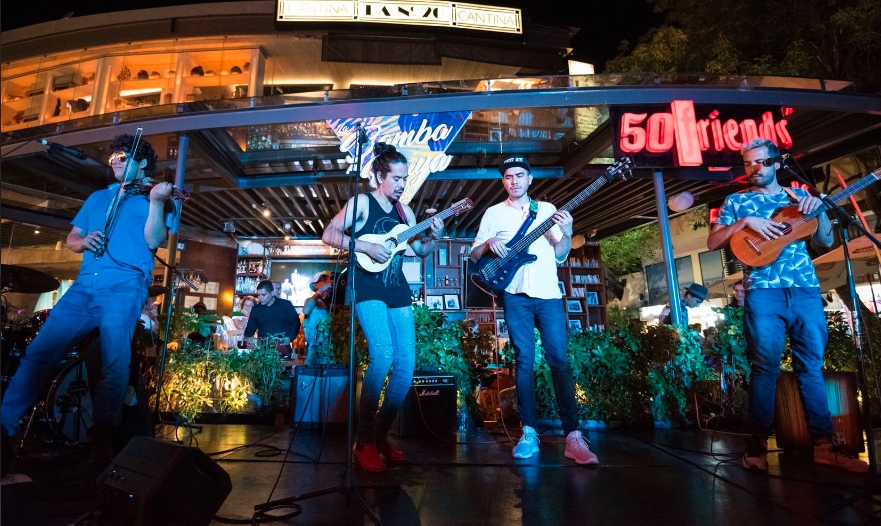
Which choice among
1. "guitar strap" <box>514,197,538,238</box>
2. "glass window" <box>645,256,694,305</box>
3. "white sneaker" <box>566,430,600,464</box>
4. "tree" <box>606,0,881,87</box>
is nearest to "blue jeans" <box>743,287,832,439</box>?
"white sneaker" <box>566,430,600,464</box>

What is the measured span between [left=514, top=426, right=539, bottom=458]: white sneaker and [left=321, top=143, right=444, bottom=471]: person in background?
2.64 feet

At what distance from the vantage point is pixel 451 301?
10.8 m

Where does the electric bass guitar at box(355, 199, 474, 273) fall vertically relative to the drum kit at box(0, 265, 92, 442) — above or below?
above

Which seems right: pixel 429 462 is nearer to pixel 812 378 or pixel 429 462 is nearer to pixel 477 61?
pixel 812 378

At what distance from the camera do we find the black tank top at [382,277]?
9.95 feet

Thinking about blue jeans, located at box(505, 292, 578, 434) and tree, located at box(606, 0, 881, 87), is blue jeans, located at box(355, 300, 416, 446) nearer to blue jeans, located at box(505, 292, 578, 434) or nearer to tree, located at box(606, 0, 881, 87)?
blue jeans, located at box(505, 292, 578, 434)

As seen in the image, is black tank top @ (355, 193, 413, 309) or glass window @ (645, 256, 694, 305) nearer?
black tank top @ (355, 193, 413, 309)

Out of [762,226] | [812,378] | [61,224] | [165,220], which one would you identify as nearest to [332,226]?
[165,220]

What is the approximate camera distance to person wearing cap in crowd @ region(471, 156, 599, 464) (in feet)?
10.6

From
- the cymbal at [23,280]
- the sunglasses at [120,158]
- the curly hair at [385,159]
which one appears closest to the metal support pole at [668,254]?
the curly hair at [385,159]

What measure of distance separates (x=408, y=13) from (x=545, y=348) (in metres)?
9.24

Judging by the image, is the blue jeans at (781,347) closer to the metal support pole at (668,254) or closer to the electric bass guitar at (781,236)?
the electric bass guitar at (781,236)

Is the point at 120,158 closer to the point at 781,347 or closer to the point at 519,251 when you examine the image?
the point at 519,251

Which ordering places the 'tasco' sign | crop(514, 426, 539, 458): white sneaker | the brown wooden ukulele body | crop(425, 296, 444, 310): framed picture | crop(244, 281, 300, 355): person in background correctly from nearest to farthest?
the brown wooden ukulele body
crop(514, 426, 539, 458): white sneaker
the 'tasco' sign
crop(244, 281, 300, 355): person in background
crop(425, 296, 444, 310): framed picture
